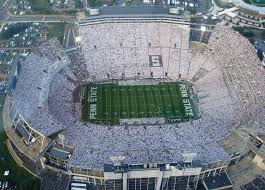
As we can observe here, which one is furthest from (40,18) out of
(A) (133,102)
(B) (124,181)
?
(B) (124,181)

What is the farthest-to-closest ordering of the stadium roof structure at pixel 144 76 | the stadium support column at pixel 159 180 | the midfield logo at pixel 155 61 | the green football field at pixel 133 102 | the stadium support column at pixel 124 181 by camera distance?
the midfield logo at pixel 155 61, the green football field at pixel 133 102, the stadium roof structure at pixel 144 76, the stadium support column at pixel 159 180, the stadium support column at pixel 124 181

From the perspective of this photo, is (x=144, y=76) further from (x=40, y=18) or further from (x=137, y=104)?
(x=40, y=18)

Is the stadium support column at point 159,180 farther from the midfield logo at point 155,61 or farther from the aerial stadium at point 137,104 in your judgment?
the midfield logo at point 155,61

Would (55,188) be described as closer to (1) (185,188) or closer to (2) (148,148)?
(2) (148,148)

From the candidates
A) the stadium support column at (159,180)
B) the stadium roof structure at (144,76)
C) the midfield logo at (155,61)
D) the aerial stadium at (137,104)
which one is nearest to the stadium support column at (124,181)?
the aerial stadium at (137,104)

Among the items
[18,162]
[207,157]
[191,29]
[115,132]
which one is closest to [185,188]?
[207,157]
